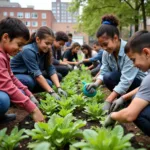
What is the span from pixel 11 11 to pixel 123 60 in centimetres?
6589

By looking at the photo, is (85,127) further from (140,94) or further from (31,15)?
(31,15)

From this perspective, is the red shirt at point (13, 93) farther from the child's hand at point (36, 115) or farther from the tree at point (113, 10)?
the tree at point (113, 10)

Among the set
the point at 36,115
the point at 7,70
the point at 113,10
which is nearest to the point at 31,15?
the point at 113,10

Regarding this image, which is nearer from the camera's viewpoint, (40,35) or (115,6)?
(40,35)

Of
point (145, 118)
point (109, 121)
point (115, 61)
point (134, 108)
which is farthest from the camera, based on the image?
point (115, 61)

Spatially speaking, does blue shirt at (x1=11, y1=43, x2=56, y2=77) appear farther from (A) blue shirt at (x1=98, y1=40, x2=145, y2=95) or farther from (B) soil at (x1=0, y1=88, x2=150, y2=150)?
(A) blue shirt at (x1=98, y1=40, x2=145, y2=95)

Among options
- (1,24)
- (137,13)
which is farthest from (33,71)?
(137,13)

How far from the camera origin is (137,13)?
1491cm

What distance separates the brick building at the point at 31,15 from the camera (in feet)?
210

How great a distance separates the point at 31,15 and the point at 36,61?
65411mm

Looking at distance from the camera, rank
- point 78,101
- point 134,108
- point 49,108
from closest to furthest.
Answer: point 134,108
point 49,108
point 78,101

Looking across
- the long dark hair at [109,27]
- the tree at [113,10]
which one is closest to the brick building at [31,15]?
the tree at [113,10]

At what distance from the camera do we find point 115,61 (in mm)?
3592

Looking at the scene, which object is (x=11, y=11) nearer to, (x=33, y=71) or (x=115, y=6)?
(x=115, y=6)
